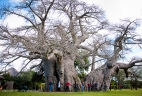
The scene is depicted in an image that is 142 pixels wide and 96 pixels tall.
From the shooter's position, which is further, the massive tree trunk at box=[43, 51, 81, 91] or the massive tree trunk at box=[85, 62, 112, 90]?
the massive tree trunk at box=[85, 62, 112, 90]

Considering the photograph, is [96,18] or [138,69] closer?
[96,18]

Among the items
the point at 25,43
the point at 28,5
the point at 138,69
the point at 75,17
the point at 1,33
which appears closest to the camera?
the point at 25,43

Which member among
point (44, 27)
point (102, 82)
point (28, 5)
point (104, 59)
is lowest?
point (102, 82)

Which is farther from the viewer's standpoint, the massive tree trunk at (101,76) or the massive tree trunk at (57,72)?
the massive tree trunk at (101,76)

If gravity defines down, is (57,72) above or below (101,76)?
above

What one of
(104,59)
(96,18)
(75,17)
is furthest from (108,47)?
(75,17)

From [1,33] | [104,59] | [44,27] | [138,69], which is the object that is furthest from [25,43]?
[138,69]

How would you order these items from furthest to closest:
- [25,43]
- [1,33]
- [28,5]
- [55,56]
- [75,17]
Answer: [75,17] < [55,56] < [28,5] < [1,33] < [25,43]

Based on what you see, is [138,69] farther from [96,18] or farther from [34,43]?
[34,43]

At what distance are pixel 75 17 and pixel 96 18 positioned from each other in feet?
9.00

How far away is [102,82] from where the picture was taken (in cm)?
2830

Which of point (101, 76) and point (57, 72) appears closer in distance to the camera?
point (57, 72)

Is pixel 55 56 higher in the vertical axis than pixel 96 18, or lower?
lower

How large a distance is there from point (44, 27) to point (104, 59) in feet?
29.5
